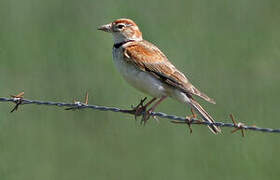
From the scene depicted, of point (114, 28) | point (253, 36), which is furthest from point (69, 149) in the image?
point (253, 36)

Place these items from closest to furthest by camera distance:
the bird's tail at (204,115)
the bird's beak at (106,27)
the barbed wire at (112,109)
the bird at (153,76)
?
the barbed wire at (112,109), the bird's tail at (204,115), the bird at (153,76), the bird's beak at (106,27)

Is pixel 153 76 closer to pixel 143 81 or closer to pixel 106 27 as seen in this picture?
pixel 143 81

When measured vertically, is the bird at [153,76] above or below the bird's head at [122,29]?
below

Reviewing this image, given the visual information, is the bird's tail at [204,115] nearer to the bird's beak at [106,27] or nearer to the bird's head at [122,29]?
the bird's head at [122,29]

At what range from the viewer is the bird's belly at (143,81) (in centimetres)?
654

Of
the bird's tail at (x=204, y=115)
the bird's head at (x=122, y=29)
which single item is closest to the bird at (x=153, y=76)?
the bird's tail at (x=204, y=115)

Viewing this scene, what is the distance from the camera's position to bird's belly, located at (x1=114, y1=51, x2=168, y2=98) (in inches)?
258

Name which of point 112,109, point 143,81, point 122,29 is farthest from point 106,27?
point 112,109

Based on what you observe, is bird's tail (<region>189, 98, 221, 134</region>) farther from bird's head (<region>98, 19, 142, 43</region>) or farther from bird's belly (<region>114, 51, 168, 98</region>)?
bird's head (<region>98, 19, 142, 43</region>)

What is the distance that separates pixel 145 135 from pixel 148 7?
2.68 m

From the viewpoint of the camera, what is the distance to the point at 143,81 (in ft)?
21.5

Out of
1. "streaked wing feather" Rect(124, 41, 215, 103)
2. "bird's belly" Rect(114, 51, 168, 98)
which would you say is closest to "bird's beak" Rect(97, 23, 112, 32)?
"streaked wing feather" Rect(124, 41, 215, 103)

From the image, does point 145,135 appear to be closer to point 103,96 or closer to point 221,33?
point 103,96

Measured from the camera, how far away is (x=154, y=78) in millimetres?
6668
